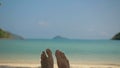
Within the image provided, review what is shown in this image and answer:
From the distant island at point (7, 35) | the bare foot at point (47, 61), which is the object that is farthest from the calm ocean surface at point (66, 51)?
the bare foot at point (47, 61)

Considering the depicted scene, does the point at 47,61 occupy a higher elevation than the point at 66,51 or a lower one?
lower

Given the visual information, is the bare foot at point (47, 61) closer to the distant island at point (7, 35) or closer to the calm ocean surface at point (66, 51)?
the calm ocean surface at point (66, 51)

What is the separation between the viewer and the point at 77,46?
6844mm

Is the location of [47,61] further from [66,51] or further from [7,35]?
[7,35]

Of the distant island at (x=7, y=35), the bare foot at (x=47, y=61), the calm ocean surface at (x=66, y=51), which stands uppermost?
the distant island at (x=7, y=35)

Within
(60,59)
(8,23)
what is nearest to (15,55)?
(8,23)

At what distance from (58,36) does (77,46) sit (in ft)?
1.70

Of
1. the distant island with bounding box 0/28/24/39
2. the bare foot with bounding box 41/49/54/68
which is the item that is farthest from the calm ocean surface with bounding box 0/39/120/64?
the bare foot with bounding box 41/49/54/68

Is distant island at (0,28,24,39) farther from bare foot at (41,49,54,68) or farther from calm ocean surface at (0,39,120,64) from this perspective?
bare foot at (41,49,54,68)

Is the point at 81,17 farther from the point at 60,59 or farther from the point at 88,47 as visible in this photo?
the point at 60,59

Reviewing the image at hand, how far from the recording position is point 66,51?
6828mm

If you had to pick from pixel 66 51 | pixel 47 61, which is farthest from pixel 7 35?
pixel 47 61

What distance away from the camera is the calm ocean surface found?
21.9ft

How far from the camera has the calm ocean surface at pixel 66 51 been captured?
6676 millimetres
